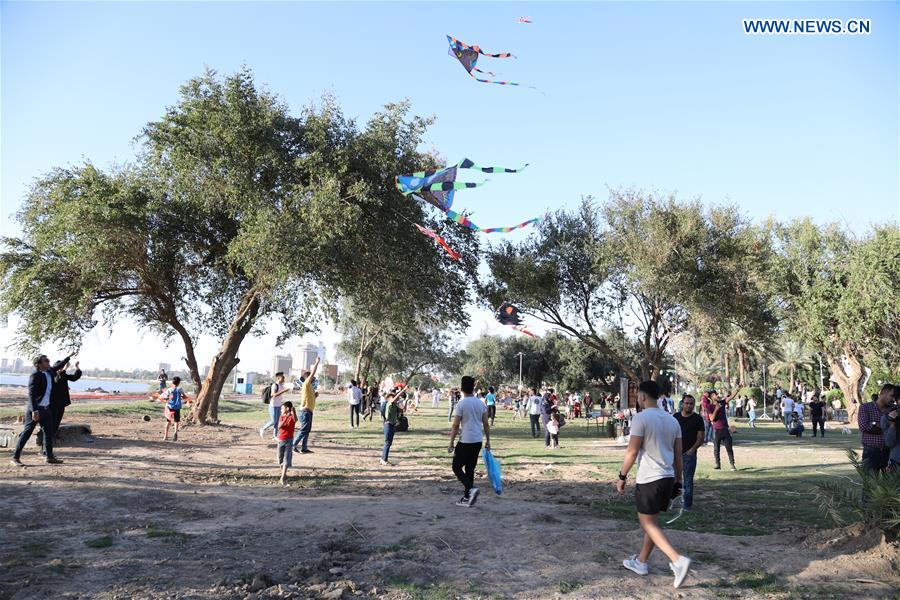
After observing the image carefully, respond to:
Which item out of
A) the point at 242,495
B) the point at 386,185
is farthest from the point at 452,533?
the point at 386,185

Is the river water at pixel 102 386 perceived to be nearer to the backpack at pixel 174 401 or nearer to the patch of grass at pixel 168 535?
the backpack at pixel 174 401

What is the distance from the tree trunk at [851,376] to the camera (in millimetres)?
30755

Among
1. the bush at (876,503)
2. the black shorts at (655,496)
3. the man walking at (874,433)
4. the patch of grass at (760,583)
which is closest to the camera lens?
the patch of grass at (760,583)

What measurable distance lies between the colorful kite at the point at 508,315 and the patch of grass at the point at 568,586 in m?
18.9

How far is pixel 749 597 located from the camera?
16.8 ft

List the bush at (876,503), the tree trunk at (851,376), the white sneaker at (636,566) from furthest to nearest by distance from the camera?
1. the tree trunk at (851,376)
2. the bush at (876,503)
3. the white sneaker at (636,566)

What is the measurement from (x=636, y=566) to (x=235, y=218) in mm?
16529

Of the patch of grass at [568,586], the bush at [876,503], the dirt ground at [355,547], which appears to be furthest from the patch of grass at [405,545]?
the bush at [876,503]

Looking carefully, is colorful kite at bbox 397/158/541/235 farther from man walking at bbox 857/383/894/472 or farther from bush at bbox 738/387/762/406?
bush at bbox 738/387/762/406

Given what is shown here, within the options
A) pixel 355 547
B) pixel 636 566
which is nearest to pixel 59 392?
pixel 355 547

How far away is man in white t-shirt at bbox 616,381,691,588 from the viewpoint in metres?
5.45

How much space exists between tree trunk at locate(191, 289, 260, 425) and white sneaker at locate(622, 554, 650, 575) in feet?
54.7

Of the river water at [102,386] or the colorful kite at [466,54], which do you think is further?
the river water at [102,386]

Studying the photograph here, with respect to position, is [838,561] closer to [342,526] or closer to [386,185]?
[342,526]
